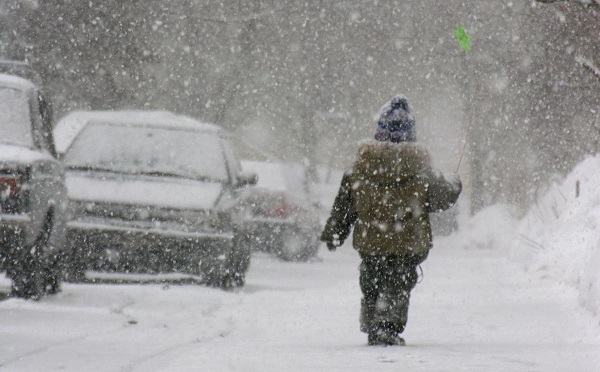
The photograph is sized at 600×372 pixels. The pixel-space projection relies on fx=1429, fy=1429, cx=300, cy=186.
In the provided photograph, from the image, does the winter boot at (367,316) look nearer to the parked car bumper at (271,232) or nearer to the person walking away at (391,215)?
the person walking away at (391,215)

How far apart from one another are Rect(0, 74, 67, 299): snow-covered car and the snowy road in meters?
0.26

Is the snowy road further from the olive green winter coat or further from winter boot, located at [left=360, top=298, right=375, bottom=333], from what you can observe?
the olive green winter coat

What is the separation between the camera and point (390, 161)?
8.59 metres

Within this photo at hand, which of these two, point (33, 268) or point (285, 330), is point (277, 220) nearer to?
point (33, 268)

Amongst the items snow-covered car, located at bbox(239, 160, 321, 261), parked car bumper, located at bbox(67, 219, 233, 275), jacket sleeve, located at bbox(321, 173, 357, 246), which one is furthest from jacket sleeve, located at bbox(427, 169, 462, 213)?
snow-covered car, located at bbox(239, 160, 321, 261)

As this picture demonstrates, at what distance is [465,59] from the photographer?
3625 centimetres

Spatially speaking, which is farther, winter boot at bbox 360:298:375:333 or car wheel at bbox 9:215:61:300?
car wheel at bbox 9:215:61:300

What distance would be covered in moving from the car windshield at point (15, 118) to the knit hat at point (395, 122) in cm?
356

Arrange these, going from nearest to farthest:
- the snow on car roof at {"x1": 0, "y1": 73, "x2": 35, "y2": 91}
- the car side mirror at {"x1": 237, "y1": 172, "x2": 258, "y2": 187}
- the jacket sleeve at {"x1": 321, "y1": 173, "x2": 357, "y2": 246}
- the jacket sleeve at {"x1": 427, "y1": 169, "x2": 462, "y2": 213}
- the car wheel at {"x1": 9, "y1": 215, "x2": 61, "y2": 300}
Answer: the jacket sleeve at {"x1": 427, "y1": 169, "x2": 462, "y2": 213}
the jacket sleeve at {"x1": 321, "y1": 173, "x2": 357, "y2": 246}
the car wheel at {"x1": 9, "y1": 215, "x2": 61, "y2": 300}
the snow on car roof at {"x1": 0, "y1": 73, "x2": 35, "y2": 91}
the car side mirror at {"x1": 237, "y1": 172, "x2": 258, "y2": 187}

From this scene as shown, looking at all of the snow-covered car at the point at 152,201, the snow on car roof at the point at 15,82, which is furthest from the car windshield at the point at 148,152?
the snow on car roof at the point at 15,82

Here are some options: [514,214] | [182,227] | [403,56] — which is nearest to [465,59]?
[403,56]

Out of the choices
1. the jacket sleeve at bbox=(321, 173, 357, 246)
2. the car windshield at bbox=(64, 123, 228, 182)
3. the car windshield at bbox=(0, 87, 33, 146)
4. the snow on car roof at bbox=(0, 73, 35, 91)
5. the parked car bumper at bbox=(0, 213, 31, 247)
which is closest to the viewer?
the jacket sleeve at bbox=(321, 173, 357, 246)

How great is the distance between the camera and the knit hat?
28.5 ft

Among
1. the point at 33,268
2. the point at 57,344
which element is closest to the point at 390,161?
the point at 57,344
